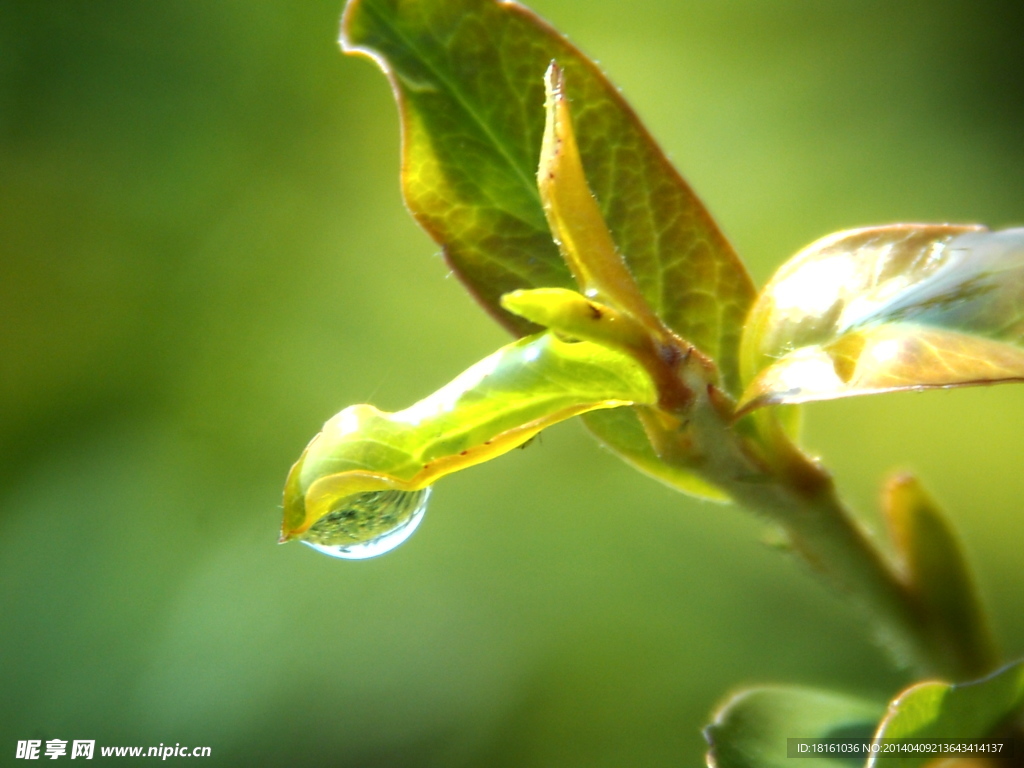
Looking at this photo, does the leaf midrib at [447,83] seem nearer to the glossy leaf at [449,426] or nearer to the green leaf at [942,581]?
the glossy leaf at [449,426]

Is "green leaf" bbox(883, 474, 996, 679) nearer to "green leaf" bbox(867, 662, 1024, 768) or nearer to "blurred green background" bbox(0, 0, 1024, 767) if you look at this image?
"green leaf" bbox(867, 662, 1024, 768)

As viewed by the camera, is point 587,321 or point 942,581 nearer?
point 587,321

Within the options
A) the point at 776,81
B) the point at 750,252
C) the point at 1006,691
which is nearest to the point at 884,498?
the point at 1006,691

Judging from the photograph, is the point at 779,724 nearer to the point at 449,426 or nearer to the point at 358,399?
the point at 449,426

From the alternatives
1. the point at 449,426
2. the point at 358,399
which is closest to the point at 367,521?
the point at 449,426

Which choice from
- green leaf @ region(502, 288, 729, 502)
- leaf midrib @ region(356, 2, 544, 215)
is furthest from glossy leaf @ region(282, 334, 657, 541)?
leaf midrib @ region(356, 2, 544, 215)

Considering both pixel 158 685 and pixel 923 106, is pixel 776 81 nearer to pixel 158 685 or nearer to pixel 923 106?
pixel 923 106
